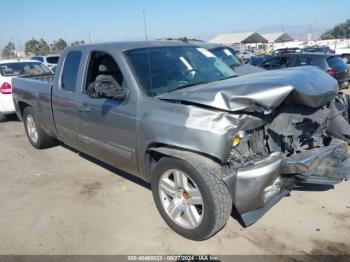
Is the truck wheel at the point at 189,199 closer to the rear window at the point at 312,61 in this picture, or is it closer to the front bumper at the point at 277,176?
the front bumper at the point at 277,176

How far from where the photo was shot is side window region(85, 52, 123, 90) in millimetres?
4352

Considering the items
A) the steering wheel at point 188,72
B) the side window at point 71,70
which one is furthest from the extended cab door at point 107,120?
the steering wheel at point 188,72

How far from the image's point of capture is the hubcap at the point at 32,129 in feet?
21.7

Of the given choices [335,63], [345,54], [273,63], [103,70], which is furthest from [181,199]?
→ [345,54]

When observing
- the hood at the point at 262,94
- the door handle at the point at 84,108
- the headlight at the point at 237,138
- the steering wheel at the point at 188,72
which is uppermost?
the steering wheel at the point at 188,72

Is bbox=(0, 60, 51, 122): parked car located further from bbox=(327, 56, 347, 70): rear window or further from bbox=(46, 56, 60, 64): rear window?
bbox=(46, 56, 60, 64): rear window

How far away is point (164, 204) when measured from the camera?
12.2 ft

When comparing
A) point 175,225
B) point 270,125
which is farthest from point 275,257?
point 270,125

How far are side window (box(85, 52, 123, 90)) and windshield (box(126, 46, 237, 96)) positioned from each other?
33 centimetres

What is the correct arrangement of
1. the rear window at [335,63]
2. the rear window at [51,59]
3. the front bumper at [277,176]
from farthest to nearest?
the rear window at [51,59] < the rear window at [335,63] < the front bumper at [277,176]

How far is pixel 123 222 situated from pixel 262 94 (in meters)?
2.03

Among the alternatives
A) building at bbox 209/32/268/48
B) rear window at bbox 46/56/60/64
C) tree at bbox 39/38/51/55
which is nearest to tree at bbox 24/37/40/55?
tree at bbox 39/38/51/55

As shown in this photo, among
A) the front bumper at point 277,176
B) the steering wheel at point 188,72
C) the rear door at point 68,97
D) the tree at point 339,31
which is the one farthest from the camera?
the tree at point 339,31

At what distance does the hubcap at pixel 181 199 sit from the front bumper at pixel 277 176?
1.25ft
